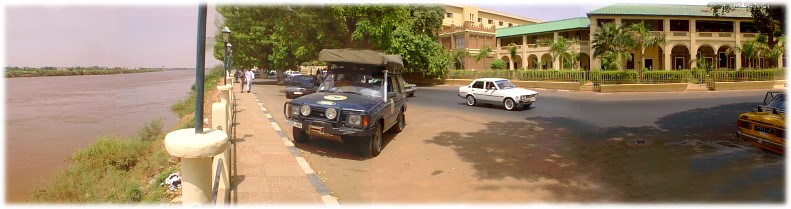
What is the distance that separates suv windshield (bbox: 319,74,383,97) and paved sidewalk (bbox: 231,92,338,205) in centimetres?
133

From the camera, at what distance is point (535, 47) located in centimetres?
3759

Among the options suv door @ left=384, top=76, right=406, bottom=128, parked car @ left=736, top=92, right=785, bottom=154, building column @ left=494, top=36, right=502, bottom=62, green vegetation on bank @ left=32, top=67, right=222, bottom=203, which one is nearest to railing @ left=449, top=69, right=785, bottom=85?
building column @ left=494, top=36, right=502, bottom=62

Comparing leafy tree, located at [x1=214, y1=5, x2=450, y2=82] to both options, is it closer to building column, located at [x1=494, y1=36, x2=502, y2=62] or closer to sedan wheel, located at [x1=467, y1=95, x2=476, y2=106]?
sedan wheel, located at [x1=467, y1=95, x2=476, y2=106]

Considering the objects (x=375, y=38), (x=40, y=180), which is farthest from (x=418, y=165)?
(x=375, y=38)

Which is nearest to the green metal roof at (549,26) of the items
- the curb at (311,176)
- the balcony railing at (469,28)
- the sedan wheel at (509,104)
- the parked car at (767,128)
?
the balcony railing at (469,28)

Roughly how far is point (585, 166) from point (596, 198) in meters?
1.81

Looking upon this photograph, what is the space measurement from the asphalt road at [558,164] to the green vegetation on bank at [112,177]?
7.69ft

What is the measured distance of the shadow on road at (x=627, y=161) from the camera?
5719 millimetres

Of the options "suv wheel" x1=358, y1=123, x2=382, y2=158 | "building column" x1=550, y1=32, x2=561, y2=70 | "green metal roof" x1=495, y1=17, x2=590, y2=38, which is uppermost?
"green metal roof" x1=495, y1=17, x2=590, y2=38

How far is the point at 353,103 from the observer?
25.9ft

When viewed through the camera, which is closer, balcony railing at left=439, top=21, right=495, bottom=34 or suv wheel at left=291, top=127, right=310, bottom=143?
suv wheel at left=291, top=127, right=310, bottom=143

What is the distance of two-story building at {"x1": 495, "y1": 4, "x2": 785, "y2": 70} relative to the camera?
3012 cm

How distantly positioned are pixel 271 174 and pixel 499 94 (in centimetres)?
1130

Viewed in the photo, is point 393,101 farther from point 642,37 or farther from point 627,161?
point 642,37
